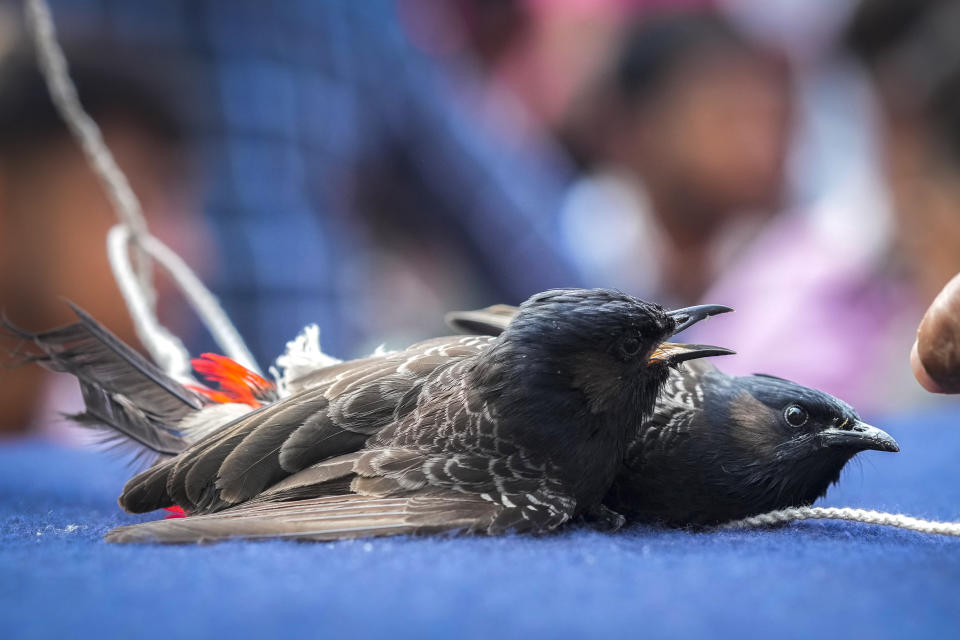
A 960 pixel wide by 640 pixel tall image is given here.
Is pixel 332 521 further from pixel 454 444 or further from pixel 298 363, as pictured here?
pixel 298 363

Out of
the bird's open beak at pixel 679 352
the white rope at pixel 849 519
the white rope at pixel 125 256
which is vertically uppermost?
the white rope at pixel 125 256

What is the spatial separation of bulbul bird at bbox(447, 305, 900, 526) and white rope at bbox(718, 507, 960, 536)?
0.02m

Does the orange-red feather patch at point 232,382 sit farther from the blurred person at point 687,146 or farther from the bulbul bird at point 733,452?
the blurred person at point 687,146

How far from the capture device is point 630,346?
135 centimetres

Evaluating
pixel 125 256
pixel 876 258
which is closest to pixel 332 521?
pixel 125 256

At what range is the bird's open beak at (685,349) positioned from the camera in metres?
1.38

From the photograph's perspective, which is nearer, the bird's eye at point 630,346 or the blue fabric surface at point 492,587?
the blue fabric surface at point 492,587

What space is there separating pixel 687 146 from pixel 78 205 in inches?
115

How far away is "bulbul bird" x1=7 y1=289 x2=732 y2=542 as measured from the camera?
125cm

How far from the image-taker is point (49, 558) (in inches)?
45.8

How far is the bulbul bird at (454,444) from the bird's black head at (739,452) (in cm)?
8

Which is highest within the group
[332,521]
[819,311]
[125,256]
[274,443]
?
[125,256]

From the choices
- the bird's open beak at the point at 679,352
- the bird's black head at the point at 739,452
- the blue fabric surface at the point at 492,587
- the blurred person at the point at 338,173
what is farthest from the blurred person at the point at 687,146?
the blue fabric surface at the point at 492,587

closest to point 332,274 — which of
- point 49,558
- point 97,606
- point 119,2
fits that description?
point 119,2
